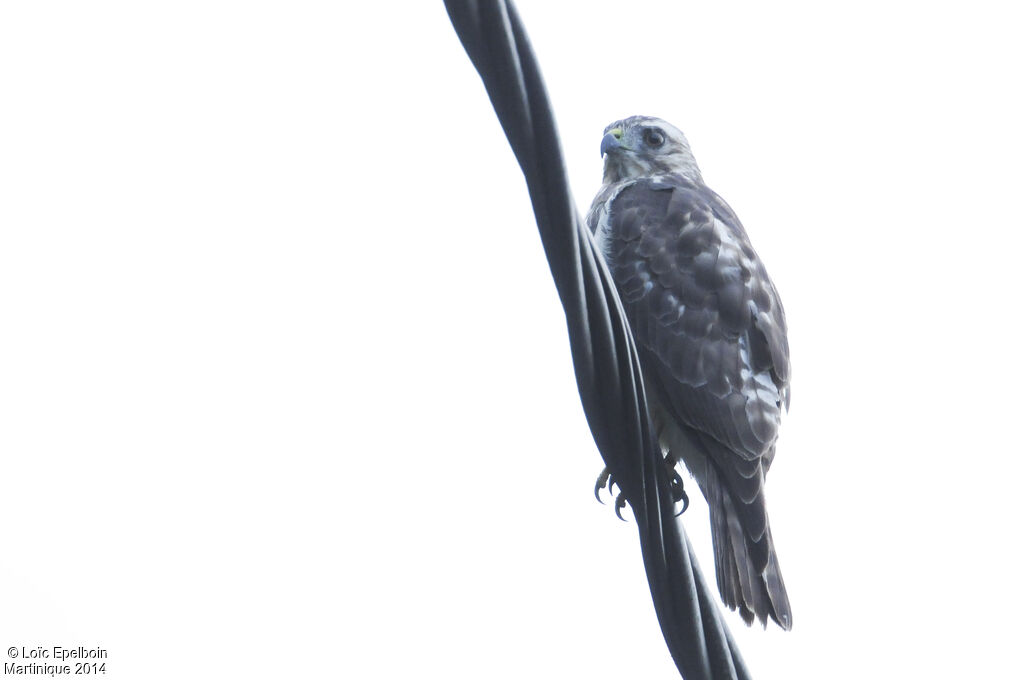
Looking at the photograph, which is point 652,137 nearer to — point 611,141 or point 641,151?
point 641,151

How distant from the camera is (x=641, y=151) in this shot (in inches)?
253

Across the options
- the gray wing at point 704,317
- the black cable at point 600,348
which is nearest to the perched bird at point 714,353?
the gray wing at point 704,317

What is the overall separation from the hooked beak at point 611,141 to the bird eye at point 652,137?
128 mm

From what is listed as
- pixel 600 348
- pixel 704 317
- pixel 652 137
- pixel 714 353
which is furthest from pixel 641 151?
pixel 600 348

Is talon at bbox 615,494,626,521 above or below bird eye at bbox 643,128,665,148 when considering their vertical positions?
below

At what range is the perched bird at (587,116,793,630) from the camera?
4.37m

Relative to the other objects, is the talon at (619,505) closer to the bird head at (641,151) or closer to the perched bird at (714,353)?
the perched bird at (714,353)

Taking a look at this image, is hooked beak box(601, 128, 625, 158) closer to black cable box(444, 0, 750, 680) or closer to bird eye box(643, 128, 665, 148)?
bird eye box(643, 128, 665, 148)

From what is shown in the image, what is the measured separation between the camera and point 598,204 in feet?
Answer: 19.6

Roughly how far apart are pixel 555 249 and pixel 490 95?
0.34 meters

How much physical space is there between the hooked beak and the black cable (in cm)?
386

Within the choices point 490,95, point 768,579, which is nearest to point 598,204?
point 768,579

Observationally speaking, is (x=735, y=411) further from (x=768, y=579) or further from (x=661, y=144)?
(x=661, y=144)

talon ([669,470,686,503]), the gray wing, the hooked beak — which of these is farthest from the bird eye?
talon ([669,470,686,503])
